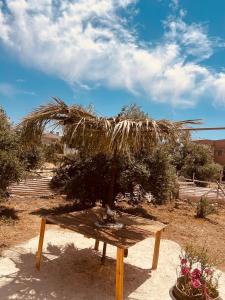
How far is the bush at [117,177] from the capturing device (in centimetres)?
1135

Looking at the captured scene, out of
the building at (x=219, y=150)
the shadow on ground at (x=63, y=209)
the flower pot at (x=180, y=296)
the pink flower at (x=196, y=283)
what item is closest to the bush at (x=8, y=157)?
the shadow on ground at (x=63, y=209)

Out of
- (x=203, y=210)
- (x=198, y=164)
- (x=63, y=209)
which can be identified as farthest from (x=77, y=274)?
(x=198, y=164)

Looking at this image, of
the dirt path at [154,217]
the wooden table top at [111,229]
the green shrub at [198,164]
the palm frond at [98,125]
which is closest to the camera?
the wooden table top at [111,229]

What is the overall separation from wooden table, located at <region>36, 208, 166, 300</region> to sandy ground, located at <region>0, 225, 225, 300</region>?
0.41 m

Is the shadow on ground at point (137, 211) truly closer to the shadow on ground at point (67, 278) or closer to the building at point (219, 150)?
the shadow on ground at point (67, 278)

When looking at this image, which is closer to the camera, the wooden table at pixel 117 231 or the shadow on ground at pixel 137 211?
the wooden table at pixel 117 231

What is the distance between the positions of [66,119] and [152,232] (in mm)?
2881

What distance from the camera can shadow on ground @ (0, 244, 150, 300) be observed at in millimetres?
5414

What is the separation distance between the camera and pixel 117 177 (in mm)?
11523

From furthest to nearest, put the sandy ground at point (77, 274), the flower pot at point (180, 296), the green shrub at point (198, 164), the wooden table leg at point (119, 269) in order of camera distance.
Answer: the green shrub at point (198, 164)
the sandy ground at point (77, 274)
the wooden table leg at point (119, 269)
the flower pot at point (180, 296)

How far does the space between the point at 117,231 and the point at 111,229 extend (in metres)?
0.15

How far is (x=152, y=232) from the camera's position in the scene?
19.7ft

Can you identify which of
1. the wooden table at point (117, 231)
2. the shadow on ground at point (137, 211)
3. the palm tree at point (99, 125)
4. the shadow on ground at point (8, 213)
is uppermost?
the palm tree at point (99, 125)

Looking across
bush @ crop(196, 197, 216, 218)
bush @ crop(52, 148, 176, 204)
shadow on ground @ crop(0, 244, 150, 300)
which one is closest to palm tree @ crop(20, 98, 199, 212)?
shadow on ground @ crop(0, 244, 150, 300)
